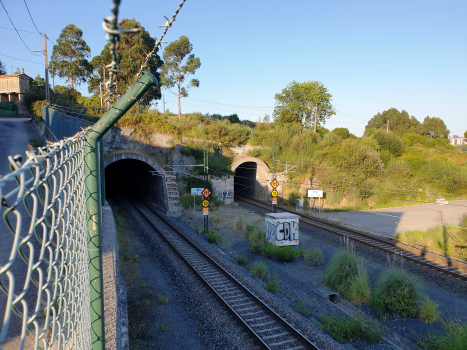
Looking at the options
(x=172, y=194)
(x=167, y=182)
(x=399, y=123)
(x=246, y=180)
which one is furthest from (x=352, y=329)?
(x=399, y=123)

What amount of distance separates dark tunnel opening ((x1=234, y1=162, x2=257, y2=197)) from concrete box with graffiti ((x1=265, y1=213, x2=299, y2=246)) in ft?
57.8

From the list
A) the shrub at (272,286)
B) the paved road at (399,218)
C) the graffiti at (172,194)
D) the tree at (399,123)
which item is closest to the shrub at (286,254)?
the shrub at (272,286)

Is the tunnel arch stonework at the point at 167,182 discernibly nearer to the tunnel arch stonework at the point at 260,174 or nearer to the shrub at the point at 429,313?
the tunnel arch stonework at the point at 260,174

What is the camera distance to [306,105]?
45.2 meters

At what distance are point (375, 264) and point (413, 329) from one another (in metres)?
4.72

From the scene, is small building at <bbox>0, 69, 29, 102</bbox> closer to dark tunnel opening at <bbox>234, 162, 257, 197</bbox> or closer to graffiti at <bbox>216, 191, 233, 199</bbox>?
dark tunnel opening at <bbox>234, 162, 257, 197</bbox>

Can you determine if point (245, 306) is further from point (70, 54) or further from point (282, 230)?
point (70, 54)

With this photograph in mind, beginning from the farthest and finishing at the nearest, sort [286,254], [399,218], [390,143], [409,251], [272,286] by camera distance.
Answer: [390,143], [399,218], [409,251], [286,254], [272,286]

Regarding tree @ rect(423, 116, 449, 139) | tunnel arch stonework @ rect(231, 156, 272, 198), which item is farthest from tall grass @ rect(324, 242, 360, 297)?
tree @ rect(423, 116, 449, 139)

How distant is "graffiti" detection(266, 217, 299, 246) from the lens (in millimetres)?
14094

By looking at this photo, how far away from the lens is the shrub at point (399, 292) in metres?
8.63

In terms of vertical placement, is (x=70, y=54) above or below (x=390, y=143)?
above

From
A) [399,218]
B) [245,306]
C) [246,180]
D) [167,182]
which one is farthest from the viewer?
[246,180]

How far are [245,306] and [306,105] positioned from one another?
134 feet
